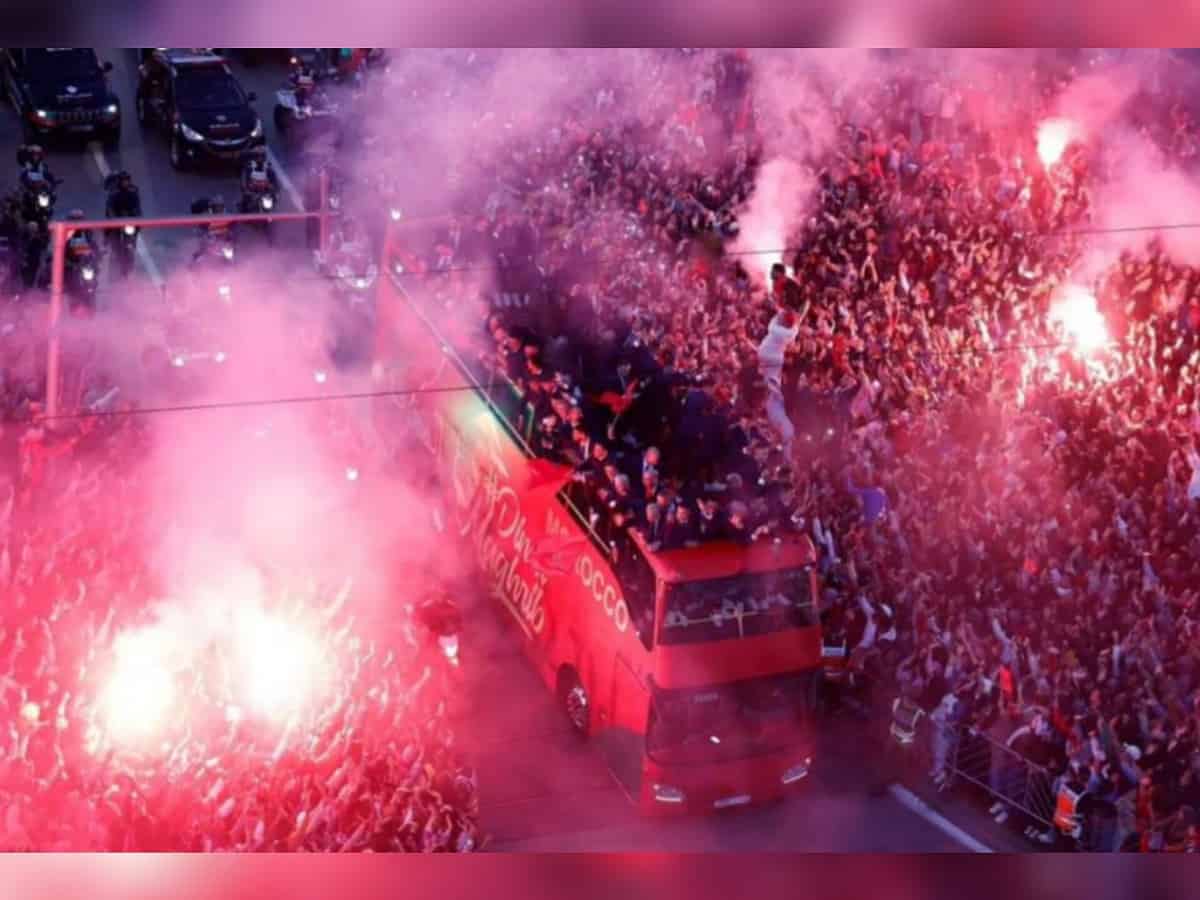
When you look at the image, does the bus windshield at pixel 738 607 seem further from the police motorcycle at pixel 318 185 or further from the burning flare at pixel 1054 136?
the burning flare at pixel 1054 136

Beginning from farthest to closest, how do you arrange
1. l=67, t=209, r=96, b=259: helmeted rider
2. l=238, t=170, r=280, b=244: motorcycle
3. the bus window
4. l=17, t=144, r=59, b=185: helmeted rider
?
1. l=238, t=170, r=280, b=244: motorcycle
2. l=17, t=144, r=59, b=185: helmeted rider
3. l=67, t=209, r=96, b=259: helmeted rider
4. the bus window

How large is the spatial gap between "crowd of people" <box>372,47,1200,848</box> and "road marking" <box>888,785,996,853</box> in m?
0.20

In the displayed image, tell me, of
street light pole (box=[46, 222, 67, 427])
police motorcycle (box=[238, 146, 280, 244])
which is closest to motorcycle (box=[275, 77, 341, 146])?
police motorcycle (box=[238, 146, 280, 244])

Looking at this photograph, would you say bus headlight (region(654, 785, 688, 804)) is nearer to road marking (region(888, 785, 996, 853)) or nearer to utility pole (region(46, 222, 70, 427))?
road marking (region(888, 785, 996, 853))

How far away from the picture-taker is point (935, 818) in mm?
6832

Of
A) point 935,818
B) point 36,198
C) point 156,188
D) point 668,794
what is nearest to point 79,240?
point 36,198

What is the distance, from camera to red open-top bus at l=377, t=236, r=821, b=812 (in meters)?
6.29

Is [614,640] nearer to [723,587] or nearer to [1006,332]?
[723,587]

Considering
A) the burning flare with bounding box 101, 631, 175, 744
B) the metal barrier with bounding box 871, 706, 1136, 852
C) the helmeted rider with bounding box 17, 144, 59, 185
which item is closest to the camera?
the burning flare with bounding box 101, 631, 175, 744

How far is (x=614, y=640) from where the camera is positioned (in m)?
6.47

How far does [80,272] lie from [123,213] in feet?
1.73

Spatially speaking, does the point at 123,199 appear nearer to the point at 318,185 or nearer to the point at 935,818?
the point at 318,185

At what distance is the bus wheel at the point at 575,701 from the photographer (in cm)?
677

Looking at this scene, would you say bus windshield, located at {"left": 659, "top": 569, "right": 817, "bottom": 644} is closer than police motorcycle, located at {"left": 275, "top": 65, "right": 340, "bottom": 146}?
Yes
